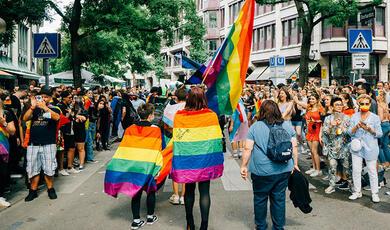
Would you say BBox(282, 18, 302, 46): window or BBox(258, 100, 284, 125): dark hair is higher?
BBox(282, 18, 302, 46): window

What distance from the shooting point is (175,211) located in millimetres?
6926

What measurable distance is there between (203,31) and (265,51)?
22897mm

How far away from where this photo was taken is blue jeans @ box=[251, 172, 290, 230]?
5.34m

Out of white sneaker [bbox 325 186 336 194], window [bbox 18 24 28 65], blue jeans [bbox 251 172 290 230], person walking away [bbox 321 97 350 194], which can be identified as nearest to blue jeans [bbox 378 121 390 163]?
person walking away [bbox 321 97 350 194]

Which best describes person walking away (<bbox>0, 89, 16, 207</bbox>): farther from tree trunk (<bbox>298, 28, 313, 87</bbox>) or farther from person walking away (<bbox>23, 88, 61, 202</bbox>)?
tree trunk (<bbox>298, 28, 313, 87</bbox>)

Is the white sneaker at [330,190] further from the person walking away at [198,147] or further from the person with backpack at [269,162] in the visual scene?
the person walking away at [198,147]

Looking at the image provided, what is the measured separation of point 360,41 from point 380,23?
25.9m

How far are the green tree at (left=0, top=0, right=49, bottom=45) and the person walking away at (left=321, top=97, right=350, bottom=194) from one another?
9.27 m

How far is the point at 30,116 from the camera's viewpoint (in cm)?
772

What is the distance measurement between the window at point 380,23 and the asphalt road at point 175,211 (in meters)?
29.3

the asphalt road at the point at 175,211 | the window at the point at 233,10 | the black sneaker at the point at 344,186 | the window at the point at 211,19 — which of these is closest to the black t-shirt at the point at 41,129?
the asphalt road at the point at 175,211

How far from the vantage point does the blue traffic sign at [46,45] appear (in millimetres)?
10742

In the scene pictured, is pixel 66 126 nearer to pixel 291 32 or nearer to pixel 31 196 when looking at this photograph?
pixel 31 196

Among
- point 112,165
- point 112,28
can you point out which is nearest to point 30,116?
point 112,165
